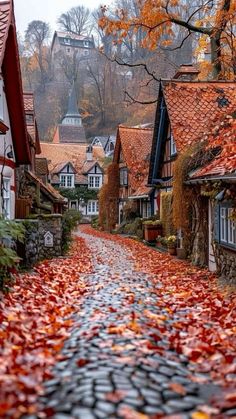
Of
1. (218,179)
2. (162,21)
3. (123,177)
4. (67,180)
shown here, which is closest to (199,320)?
(218,179)

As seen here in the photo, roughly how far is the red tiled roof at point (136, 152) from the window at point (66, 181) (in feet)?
42.6

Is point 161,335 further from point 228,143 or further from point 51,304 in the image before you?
point 228,143

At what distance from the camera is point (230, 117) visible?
14977 mm

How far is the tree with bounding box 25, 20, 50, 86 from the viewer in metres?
72.0

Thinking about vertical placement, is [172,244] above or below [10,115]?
below

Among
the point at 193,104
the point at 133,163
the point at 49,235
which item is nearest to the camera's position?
the point at 49,235

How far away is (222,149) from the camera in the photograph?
13.2 m

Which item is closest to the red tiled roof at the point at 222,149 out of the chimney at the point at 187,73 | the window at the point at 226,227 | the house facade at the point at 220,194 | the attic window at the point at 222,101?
the house facade at the point at 220,194

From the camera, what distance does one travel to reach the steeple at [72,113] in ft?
215

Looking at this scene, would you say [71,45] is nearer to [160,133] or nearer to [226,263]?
[160,133]

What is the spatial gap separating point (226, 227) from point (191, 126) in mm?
7610

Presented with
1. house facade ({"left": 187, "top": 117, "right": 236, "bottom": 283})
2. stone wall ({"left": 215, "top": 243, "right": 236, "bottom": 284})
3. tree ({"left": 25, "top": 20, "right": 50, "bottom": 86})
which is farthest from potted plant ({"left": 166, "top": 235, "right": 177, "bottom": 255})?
tree ({"left": 25, "top": 20, "right": 50, "bottom": 86})

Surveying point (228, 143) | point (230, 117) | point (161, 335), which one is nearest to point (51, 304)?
point (161, 335)

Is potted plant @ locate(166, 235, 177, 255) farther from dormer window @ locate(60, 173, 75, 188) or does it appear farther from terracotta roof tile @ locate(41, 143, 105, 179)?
terracotta roof tile @ locate(41, 143, 105, 179)
